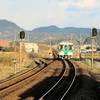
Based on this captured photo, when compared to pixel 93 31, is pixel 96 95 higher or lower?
lower

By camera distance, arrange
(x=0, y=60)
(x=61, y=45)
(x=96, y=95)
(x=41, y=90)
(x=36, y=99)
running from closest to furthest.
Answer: (x=36, y=99)
(x=96, y=95)
(x=41, y=90)
(x=0, y=60)
(x=61, y=45)

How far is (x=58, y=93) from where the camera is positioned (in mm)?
18891

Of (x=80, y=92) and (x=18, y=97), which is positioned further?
(x=80, y=92)

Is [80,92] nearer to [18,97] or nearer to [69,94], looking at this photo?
[69,94]

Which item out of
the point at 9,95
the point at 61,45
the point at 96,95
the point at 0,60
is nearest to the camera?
the point at 9,95

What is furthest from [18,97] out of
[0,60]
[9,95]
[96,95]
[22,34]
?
[0,60]

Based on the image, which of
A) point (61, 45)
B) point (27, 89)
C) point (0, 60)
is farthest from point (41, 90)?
point (61, 45)

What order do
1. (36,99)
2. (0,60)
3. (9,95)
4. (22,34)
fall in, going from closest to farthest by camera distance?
(36,99), (9,95), (22,34), (0,60)

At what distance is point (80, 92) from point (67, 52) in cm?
4043

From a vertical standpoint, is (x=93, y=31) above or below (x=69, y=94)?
A: above

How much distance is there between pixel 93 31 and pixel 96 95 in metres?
23.3

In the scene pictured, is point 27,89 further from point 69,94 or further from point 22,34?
point 22,34

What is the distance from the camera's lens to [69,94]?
18625 millimetres

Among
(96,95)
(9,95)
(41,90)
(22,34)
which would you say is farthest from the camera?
(22,34)
